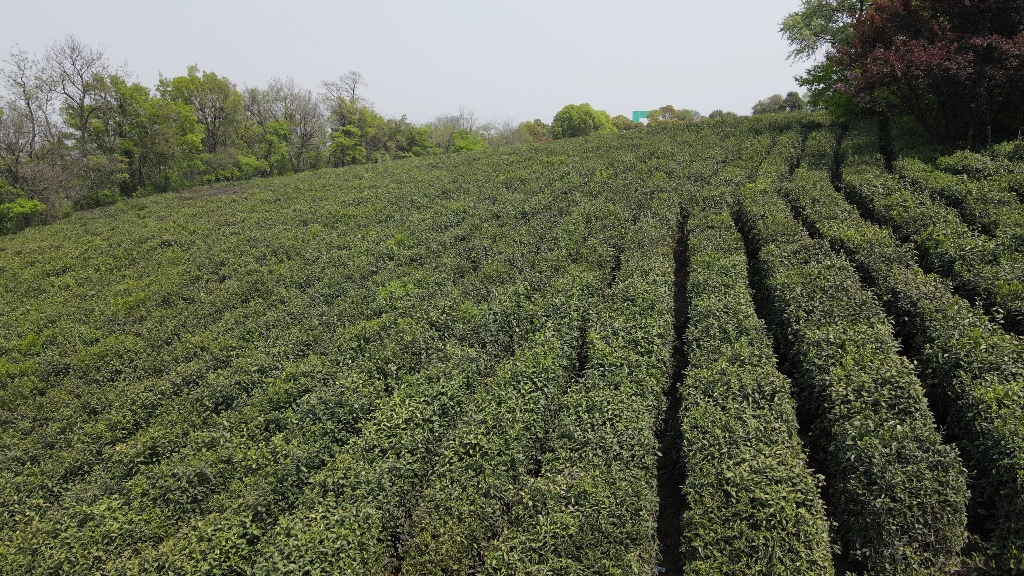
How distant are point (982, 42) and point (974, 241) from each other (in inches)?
490

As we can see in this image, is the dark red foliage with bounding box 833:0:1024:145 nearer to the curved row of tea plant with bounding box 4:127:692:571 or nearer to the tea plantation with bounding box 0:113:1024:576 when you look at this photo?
the tea plantation with bounding box 0:113:1024:576

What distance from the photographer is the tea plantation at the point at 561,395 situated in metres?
7.15

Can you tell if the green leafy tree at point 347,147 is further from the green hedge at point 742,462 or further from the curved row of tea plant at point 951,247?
the green hedge at point 742,462

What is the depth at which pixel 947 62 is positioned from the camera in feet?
63.9

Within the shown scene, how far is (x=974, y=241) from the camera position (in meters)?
13.1

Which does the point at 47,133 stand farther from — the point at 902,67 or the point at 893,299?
the point at 902,67

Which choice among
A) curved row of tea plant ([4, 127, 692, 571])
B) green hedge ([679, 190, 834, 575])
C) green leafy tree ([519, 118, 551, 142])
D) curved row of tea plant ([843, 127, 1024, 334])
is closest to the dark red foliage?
curved row of tea plant ([843, 127, 1024, 334])

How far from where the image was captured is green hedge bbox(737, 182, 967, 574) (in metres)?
6.87

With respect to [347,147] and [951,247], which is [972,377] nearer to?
[951,247]

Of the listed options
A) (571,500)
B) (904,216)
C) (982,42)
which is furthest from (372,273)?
(982,42)

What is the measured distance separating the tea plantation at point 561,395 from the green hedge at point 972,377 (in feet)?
0.23

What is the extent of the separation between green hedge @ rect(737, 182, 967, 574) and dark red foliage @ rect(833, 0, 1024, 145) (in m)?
14.8

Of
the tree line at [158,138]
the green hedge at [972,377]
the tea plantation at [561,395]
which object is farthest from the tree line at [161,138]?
the green hedge at [972,377]

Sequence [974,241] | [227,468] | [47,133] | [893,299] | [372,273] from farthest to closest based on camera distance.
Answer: [47,133] → [372,273] → [974,241] → [893,299] → [227,468]
